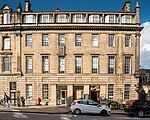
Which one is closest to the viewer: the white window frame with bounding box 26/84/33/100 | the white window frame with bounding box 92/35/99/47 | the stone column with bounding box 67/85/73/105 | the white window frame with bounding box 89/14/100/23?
the stone column with bounding box 67/85/73/105

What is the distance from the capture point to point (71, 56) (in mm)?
44938

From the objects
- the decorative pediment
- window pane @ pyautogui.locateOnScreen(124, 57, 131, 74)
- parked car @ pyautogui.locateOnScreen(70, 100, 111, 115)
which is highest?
the decorative pediment

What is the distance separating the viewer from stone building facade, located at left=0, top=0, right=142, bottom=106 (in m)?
44.9

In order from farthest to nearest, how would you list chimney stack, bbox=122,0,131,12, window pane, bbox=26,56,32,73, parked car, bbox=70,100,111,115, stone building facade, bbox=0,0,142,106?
chimney stack, bbox=122,0,131,12 < window pane, bbox=26,56,32,73 < stone building facade, bbox=0,0,142,106 < parked car, bbox=70,100,111,115

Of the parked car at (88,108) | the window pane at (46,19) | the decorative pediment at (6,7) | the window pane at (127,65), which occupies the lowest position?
the parked car at (88,108)

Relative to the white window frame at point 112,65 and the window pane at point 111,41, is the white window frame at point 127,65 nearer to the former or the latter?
the white window frame at point 112,65

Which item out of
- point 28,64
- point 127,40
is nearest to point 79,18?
point 127,40

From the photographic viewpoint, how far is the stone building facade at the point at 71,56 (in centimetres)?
4494

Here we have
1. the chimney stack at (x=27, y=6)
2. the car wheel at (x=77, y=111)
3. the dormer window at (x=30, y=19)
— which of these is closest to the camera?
the car wheel at (x=77, y=111)

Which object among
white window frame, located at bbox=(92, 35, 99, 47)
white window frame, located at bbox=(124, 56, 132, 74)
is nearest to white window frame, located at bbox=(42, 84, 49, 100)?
white window frame, located at bbox=(92, 35, 99, 47)

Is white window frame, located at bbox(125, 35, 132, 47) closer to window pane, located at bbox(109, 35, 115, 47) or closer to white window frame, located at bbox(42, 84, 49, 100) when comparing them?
window pane, located at bbox(109, 35, 115, 47)

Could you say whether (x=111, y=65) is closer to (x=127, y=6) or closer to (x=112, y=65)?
(x=112, y=65)

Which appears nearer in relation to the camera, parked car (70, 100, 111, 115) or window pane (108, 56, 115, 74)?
parked car (70, 100, 111, 115)

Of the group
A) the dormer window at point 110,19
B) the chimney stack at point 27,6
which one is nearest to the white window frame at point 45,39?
the chimney stack at point 27,6
